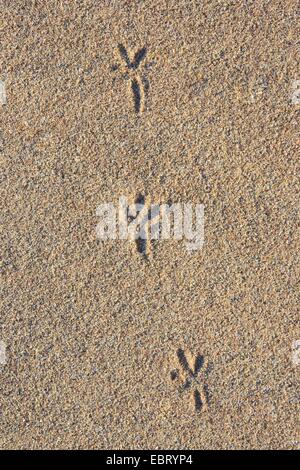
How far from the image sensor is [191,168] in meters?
1.13

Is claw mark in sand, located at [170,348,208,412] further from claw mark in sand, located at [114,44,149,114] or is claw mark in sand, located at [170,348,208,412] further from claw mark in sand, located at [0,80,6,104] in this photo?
claw mark in sand, located at [0,80,6,104]

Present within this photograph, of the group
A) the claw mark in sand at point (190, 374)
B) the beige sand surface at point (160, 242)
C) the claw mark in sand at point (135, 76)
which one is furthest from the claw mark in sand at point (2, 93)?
the claw mark in sand at point (190, 374)

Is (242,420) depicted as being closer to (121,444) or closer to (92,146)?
(121,444)

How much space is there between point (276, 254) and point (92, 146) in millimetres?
507

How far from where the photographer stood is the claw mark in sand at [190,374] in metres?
1.15

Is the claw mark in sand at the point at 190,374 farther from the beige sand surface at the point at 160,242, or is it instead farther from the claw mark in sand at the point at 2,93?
the claw mark in sand at the point at 2,93

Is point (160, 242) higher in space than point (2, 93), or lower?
lower

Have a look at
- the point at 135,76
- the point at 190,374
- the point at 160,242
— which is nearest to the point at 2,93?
the point at 135,76

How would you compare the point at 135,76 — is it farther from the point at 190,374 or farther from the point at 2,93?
the point at 190,374

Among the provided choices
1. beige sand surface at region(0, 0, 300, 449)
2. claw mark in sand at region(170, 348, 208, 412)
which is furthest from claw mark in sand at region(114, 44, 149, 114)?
claw mark in sand at region(170, 348, 208, 412)

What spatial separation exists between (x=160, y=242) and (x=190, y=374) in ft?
1.07

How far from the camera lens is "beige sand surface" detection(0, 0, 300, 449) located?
3.67 ft

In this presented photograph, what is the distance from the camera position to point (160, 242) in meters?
1.14

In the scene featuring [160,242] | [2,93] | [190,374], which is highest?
[2,93]
